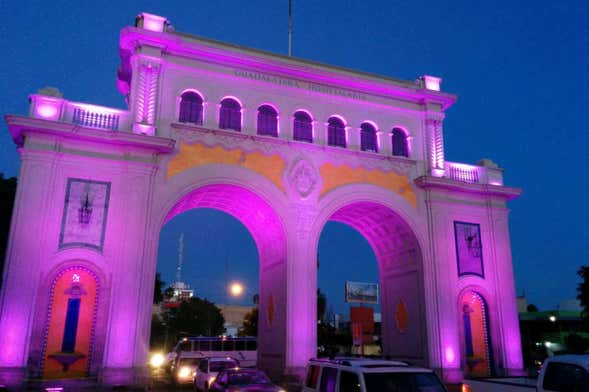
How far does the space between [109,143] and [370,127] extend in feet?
43.7

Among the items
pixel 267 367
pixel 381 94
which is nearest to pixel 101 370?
pixel 267 367

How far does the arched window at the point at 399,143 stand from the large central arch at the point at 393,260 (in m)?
2.99

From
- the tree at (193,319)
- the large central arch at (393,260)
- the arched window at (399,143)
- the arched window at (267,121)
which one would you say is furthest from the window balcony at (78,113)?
the tree at (193,319)

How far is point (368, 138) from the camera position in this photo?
27344 millimetres

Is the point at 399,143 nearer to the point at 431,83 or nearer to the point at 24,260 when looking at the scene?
the point at 431,83

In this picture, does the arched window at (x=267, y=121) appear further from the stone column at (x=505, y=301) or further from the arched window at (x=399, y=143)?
the stone column at (x=505, y=301)

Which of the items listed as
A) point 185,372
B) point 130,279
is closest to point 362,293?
point 185,372

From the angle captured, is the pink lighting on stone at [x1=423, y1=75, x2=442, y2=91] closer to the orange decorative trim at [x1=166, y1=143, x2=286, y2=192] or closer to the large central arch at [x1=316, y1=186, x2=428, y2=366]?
the large central arch at [x1=316, y1=186, x2=428, y2=366]

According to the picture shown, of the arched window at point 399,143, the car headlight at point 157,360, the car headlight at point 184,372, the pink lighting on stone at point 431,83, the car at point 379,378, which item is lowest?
the car headlight at point 157,360

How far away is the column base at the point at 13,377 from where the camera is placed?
59.2ft

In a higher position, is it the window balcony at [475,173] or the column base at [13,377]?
the window balcony at [475,173]

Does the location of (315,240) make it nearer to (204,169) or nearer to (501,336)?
(204,169)

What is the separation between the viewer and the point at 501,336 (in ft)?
84.7

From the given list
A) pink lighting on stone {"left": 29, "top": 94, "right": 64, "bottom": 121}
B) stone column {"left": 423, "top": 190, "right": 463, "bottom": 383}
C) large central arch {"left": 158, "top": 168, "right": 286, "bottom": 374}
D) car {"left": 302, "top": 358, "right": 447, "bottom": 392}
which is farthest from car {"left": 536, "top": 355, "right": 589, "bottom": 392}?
pink lighting on stone {"left": 29, "top": 94, "right": 64, "bottom": 121}
